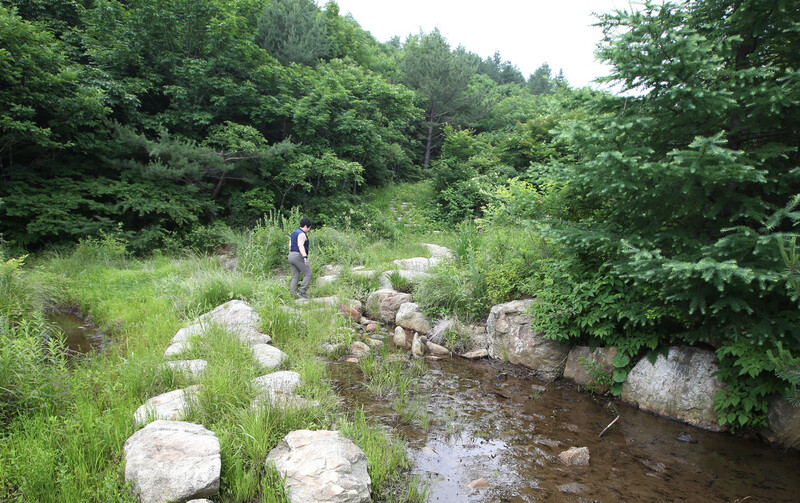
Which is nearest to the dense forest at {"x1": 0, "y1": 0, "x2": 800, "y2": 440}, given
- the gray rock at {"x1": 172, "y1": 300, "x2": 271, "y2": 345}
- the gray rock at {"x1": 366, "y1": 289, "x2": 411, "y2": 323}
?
the gray rock at {"x1": 366, "y1": 289, "x2": 411, "y2": 323}

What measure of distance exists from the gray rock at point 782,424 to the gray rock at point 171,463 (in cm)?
507

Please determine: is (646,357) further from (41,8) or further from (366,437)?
(41,8)

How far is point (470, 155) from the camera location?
2008 centimetres

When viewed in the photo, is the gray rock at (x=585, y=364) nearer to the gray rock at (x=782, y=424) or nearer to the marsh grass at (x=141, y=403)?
the gray rock at (x=782, y=424)

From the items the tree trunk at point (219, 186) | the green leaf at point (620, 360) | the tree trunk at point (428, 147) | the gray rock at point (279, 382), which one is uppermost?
the tree trunk at point (428, 147)

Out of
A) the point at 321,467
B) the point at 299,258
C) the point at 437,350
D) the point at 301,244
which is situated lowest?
the point at 437,350

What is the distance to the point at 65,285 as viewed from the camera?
27.3ft

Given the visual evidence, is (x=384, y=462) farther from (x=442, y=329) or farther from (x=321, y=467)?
(x=442, y=329)

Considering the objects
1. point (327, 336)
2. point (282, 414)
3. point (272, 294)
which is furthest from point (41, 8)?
point (282, 414)

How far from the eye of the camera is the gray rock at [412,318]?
720cm

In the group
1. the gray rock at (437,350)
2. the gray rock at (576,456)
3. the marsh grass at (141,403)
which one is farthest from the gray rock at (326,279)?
the gray rock at (576,456)

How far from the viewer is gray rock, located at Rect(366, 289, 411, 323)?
799 cm

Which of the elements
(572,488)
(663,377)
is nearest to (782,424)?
(663,377)

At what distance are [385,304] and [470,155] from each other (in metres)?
13.9
